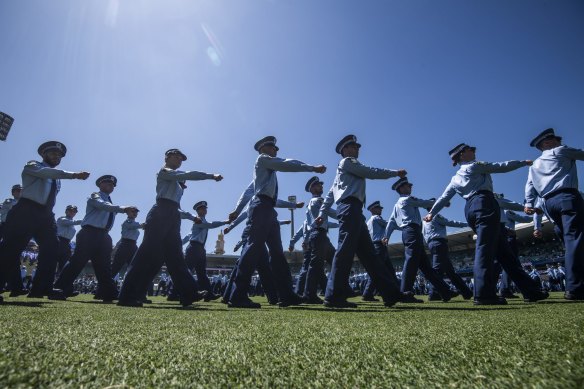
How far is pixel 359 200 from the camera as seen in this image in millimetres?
4387

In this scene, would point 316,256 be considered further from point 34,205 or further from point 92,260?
point 34,205

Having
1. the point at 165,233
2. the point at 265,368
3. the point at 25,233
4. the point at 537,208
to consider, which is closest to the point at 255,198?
the point at 165,233

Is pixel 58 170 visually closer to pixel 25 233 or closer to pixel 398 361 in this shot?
pixel 25 233

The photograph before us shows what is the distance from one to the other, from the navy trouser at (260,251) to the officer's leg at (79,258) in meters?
3.72

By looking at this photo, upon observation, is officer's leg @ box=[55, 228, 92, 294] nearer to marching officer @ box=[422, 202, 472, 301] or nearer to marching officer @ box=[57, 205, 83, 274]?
marching officer @ box=[57, 205, 83, 274]

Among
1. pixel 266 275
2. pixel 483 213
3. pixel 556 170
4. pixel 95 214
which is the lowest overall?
pixel 266 275

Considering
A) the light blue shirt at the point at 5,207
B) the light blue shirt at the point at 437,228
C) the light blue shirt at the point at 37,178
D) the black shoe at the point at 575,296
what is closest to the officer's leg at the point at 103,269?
the light blue shirt at the point at 37,178

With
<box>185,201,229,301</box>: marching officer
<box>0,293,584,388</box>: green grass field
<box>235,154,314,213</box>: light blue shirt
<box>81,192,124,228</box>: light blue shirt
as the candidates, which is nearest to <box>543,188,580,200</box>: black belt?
<box>235,154,314,213</box>: light blue shirt

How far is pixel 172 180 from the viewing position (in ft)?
15.4

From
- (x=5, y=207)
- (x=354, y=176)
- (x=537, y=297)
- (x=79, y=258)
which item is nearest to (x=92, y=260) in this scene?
(x=79, y=258)

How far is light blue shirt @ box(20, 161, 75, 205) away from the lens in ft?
15.3

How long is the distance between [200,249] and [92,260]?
2855 mm

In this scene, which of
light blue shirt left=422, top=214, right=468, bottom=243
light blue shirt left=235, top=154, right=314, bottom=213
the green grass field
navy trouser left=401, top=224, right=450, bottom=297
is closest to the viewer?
the green grass field

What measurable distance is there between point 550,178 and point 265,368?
5271 millimetres
